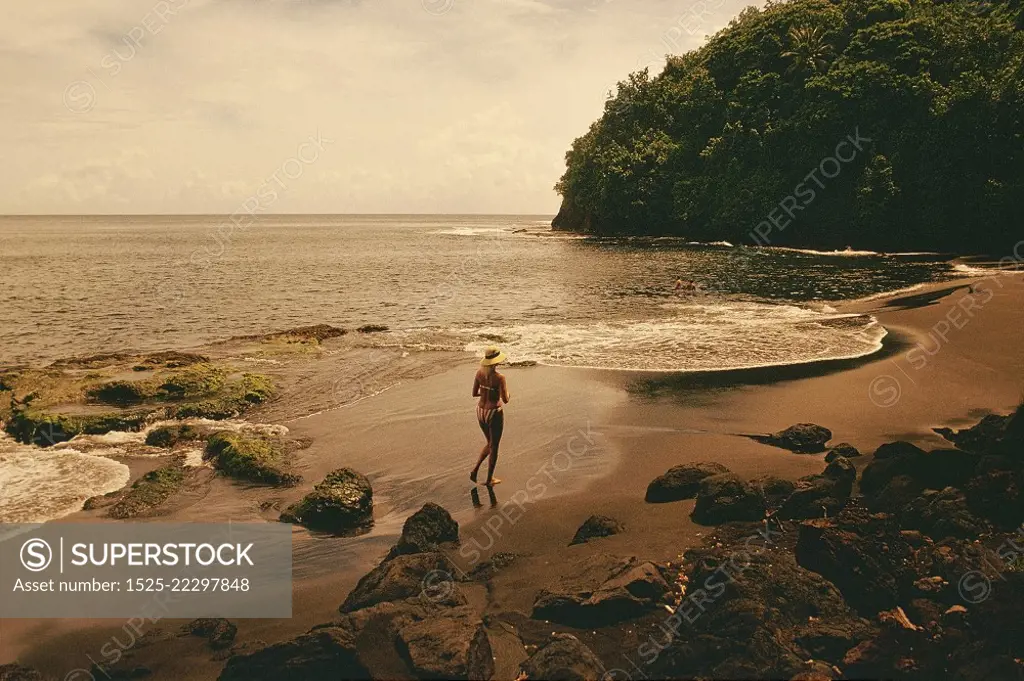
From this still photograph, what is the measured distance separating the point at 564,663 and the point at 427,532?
303cm

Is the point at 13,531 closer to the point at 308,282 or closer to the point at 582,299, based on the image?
the point at 582,299

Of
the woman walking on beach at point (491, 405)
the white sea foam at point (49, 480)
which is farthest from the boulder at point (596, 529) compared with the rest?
the white sea foam at point (49, 480)

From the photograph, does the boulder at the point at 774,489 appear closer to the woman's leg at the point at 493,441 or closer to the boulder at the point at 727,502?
the boulder at the point at 727,502

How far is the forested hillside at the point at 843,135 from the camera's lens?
48.7 meters

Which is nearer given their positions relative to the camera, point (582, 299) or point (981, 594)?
point (981, 594)

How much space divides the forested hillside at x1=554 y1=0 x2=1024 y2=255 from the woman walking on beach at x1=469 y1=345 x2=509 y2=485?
5212 cm

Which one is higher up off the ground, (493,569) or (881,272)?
(881,272)

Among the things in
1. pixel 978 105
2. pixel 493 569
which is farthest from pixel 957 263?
pixel 493 569

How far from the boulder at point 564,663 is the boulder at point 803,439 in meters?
6.65

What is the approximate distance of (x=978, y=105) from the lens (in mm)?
47812

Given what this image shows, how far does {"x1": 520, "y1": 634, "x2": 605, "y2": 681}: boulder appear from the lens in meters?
5.02

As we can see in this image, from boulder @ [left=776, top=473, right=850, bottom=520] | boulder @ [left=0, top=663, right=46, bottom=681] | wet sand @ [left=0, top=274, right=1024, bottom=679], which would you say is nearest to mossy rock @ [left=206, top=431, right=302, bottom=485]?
wet sand @ [left=0, top=274, right=1024, bottom=679]

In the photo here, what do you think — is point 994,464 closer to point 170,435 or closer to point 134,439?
point 170,435

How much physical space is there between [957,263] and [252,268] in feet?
180
